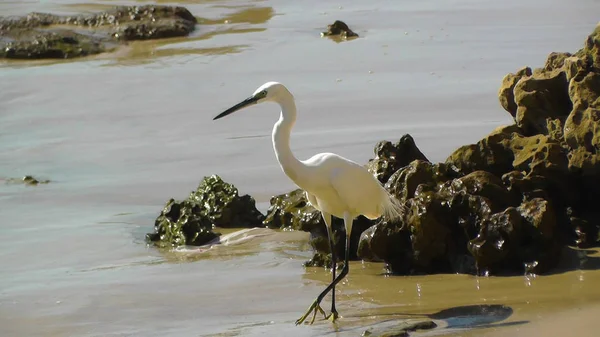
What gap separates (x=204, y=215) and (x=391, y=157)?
1628 millimetres

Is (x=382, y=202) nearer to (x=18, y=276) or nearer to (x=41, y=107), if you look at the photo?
(x=18, y=276)

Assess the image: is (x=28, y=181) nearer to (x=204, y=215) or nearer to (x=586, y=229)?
(x=204, y=215)

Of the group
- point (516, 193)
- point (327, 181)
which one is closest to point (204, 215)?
point (327, 181)

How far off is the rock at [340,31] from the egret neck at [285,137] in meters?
9.26

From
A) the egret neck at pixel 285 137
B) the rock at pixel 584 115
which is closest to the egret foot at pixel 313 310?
the egret neck at pixel 285 137

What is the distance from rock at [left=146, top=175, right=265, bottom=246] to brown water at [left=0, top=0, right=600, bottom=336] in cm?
21

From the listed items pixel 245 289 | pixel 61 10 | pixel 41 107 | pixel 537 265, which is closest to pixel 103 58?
pixel 41 107

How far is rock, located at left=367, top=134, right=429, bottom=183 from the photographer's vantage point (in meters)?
7.37

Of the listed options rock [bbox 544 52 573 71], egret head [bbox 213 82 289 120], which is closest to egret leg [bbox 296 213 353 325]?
egret head [bbox 213 82 289 120]

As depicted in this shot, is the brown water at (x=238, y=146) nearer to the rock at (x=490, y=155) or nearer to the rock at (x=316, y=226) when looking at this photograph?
the rock at (x=316, y=226)

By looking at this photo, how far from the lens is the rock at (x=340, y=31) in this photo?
50.3 feet

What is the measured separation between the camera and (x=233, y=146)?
10.2 metres

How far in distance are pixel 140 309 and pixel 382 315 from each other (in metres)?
1.57

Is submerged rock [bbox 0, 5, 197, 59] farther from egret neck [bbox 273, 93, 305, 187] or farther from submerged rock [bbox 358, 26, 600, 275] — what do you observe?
egret neck [bbox 273, 93, 305, 187]
